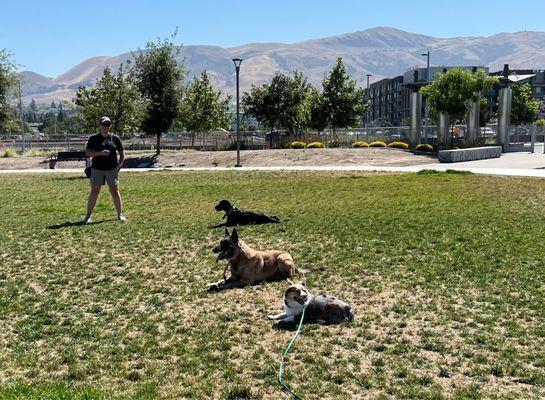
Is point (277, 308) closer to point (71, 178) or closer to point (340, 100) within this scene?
point (71, 178)

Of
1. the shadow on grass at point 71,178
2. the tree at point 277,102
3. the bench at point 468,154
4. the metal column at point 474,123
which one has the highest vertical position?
the tree at point 277,102

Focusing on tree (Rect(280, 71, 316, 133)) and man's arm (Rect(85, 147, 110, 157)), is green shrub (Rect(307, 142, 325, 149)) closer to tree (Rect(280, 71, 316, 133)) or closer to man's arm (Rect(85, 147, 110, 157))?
tree (Rect(280, 71, 316, 133))

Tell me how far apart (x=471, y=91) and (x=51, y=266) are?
99.3 feet

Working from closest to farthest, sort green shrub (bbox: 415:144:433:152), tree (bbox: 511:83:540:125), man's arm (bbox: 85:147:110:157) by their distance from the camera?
1. man's arm (bbox: 85:147:110:157)
2. green shrub (bbox: 415:144:433:152)
3. tree (bbox: 511:83:540:125)

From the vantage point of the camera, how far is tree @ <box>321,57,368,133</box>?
154ft

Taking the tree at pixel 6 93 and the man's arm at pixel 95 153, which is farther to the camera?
the tree at pixel 6 93

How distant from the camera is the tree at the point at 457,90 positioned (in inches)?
1300

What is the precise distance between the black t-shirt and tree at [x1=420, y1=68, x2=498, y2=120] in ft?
86.4

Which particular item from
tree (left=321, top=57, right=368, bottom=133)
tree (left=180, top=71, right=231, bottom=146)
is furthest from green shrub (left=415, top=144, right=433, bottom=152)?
tree (left=180, top=71, right=231, bottom=146)

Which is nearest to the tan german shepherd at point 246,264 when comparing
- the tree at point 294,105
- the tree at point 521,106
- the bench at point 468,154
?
the bench at point 468,154

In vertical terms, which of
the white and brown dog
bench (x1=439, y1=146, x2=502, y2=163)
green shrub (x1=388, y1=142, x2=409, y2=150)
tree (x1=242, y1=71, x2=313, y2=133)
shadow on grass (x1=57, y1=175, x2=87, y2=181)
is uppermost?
tree (x1=242, y1=71, x2=313, y2=133)

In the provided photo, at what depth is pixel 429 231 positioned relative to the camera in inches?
358

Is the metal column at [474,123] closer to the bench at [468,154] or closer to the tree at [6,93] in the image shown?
the bench at [468,154]

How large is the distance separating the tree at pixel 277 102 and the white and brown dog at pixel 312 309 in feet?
127
